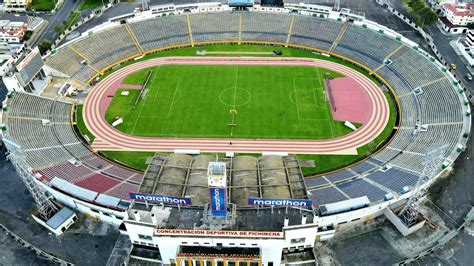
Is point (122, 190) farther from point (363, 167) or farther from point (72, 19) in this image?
point (72, 19)

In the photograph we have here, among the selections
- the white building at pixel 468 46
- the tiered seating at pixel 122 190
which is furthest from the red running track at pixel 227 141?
the white building at pixel 468 46

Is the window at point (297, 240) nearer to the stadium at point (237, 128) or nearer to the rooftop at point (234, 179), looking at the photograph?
the stadium at point (237, 128)

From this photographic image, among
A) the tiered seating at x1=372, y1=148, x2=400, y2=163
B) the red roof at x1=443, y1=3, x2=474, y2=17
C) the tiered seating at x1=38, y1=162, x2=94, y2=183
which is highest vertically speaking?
the red roof at x1=443, y1=3, x2=474, y2=17

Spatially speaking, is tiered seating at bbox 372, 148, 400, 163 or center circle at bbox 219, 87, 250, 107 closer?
tiered seating at bbox 372, 148, 400, 163

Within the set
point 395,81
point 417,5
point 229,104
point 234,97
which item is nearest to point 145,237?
point 229,104

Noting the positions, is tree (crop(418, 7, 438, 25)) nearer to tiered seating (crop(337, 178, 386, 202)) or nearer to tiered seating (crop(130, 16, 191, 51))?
tiered seating (crop(130, 16, 191, 51))

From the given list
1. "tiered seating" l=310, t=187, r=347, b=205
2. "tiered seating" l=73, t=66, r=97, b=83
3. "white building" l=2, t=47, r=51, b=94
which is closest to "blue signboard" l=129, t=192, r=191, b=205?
"tiered seating" l=310, t=187, r=347, b=205

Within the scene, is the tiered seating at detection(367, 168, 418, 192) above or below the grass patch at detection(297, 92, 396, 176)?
below

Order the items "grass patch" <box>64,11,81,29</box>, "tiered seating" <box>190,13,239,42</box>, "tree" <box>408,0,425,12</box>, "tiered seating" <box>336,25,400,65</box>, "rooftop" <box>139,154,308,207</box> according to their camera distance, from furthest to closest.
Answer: "grass patch" <box>64,11,81,29</box>, "tree" <box>408,0,425,12</box>, "tiered seating" <box>190,13,239,42</box>, "tiered seating" <box>336,25,400,65</box>, "rooftop" <box>139,154,308,207</box>
